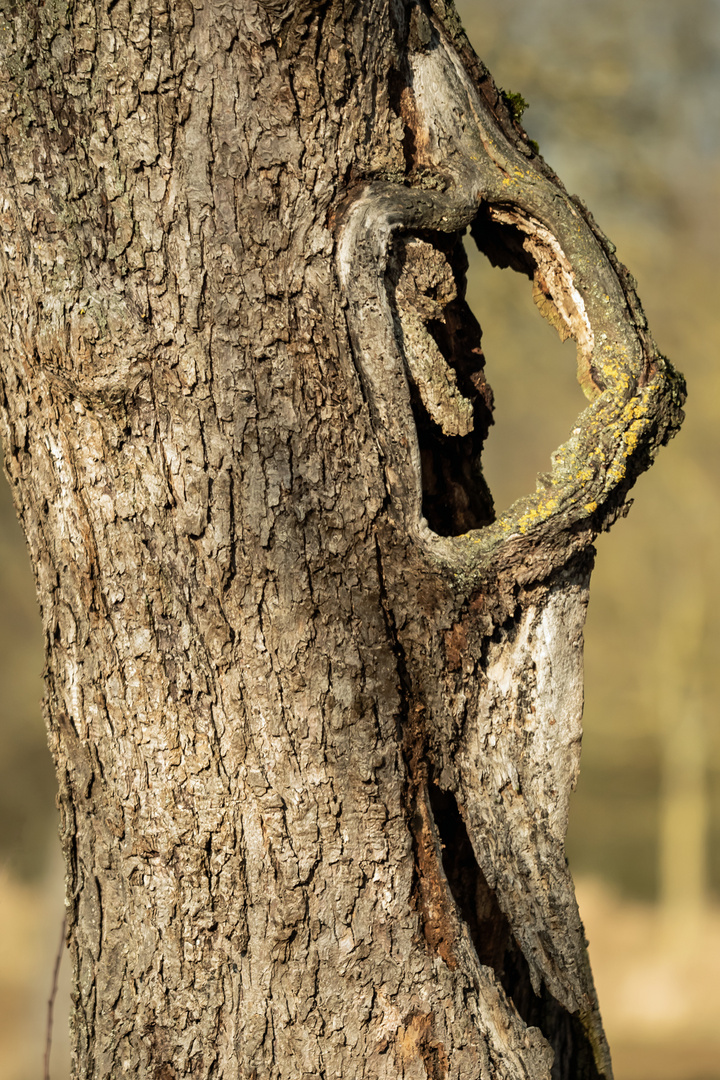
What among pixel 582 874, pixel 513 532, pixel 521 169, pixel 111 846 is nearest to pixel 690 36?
pixel 521 169

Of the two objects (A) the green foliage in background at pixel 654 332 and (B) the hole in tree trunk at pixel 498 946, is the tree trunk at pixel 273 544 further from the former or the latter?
(A) the green foliage in background at pixel 654 332

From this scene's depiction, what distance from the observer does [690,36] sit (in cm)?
548

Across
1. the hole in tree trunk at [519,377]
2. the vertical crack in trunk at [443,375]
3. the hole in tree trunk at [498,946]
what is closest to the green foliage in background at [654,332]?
the hole in tree trunk at [519,377]

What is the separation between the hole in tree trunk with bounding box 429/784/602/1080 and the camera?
1.58m

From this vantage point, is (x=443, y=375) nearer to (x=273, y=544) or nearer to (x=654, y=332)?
(x=273, y=544)

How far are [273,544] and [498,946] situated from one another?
3.11 feet

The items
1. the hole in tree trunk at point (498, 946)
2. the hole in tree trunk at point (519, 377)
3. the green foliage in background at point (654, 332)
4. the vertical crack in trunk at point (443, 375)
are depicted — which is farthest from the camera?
the hole in tree trunk at point (519, 377)

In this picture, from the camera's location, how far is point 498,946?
1678 millimetres

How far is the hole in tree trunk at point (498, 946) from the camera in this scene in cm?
158

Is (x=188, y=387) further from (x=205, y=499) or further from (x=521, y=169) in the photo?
(x=521, y=169)

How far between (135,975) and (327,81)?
58.9 inches

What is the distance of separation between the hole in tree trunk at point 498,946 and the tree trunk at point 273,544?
6cm

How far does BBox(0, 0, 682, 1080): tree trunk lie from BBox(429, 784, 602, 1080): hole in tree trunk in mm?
65

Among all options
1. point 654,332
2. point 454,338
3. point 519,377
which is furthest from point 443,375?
point 654,332
